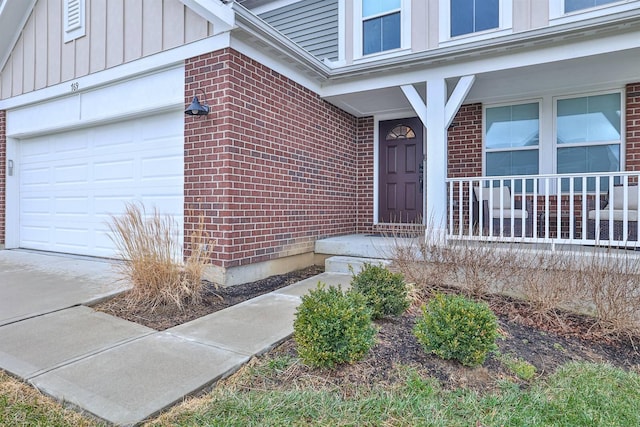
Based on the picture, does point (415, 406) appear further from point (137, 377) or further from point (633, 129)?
point (633, 129)

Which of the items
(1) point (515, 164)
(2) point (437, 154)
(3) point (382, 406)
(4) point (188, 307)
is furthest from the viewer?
(1) point (515, 164)

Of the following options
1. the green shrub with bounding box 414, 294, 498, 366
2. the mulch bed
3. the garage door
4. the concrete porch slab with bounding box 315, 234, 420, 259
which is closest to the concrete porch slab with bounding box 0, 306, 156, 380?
the mulch bed

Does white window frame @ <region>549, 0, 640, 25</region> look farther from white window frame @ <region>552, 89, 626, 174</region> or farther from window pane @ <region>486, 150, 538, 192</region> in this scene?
window pane @ <region>486, 150, 538, 192</region>

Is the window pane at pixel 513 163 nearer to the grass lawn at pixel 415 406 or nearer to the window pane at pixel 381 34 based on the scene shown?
the window pane at pixel 381 34

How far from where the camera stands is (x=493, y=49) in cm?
512

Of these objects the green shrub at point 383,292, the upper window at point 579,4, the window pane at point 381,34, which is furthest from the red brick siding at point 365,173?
the green shrub at point 383,292

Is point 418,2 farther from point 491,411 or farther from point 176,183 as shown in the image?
point 491,411

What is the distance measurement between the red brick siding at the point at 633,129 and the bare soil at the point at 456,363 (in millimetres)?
3581

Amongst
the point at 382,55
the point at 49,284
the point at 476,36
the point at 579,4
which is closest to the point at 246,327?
the point at 49,284

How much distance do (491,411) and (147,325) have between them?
280cm

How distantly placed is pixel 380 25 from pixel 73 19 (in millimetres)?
5178

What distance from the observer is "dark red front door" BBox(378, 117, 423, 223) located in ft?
24.6

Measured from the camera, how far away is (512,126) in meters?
6.71

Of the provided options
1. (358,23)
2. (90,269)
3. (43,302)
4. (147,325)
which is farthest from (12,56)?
(147,325)
